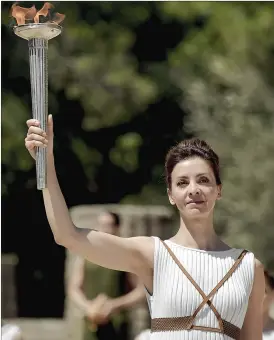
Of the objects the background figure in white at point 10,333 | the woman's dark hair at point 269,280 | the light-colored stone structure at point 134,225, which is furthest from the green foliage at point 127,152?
the background figure in white at point 10,333

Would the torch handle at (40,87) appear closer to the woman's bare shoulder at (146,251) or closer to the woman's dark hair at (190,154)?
the woman's bare shoulder at (146,251)

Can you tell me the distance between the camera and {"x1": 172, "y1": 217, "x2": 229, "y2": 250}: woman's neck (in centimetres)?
404

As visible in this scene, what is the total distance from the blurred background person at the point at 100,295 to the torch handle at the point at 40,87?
14.9 ft

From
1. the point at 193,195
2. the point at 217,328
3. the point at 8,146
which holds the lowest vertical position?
the point at 217,328

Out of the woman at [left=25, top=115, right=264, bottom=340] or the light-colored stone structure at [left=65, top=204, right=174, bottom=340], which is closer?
the woman at [left=25, top=115, right=264, bottom=340]

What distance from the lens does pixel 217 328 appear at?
3.87m

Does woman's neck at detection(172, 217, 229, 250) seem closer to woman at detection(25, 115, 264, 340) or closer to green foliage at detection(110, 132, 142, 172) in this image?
woman at detection(25, 115, 264, 340)

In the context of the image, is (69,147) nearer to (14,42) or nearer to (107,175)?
(107,175)

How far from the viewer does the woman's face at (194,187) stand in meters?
3.98

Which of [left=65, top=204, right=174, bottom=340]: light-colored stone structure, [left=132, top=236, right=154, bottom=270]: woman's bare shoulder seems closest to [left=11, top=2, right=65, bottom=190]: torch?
[left=132, top=236, right=154, bottom=270]: woman's bare shoulder

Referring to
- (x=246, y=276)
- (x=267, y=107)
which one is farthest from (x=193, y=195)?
(x=267, y=107)

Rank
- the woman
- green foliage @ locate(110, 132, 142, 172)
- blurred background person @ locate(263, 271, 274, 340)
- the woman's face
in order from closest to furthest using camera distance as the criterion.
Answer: the woman
the woman's face
blurred background person @ locate(263, 271, 274, 340)
green foliage @ locate(110, 132, 142, 172)

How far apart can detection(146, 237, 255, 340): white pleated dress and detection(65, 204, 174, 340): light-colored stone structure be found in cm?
559

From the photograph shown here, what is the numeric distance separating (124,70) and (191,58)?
3.32 feet
